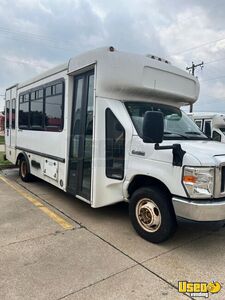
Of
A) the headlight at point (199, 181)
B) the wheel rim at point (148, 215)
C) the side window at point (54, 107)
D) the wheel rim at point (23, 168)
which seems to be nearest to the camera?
the headlight at point (199, 181)

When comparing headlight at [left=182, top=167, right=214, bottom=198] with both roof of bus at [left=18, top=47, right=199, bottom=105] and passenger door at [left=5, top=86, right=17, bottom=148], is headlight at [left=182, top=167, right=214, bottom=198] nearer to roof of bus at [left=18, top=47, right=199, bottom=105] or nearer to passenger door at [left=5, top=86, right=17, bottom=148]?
roof of bus at [left=18, top=47, right=199, bottom=105]

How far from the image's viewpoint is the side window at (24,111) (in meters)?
7.33

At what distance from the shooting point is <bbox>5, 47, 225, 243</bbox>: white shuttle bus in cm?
344

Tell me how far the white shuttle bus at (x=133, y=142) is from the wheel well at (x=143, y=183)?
15mm

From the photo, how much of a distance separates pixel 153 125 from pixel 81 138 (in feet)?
6.29

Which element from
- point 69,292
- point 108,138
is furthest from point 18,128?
point 69,292

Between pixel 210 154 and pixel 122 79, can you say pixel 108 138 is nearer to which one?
pixel 122 79

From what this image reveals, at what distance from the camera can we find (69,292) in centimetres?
287

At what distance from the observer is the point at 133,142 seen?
4.19 m

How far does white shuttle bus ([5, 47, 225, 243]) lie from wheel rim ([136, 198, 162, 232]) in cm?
1

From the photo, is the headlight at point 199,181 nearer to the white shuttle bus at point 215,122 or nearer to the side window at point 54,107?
the side window at point 54,107

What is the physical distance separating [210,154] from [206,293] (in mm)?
1602

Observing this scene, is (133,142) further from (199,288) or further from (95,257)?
(199,288)

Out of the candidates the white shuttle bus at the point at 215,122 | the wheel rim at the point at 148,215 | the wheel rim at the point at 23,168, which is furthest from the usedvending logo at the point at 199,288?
the white shuttle bus at the point at 215,122
